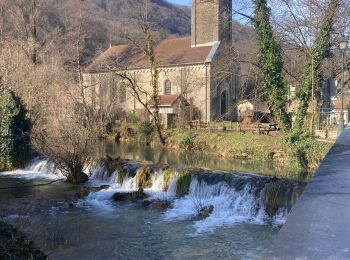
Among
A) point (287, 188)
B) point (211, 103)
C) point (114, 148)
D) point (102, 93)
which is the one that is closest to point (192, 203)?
point (287, 188)

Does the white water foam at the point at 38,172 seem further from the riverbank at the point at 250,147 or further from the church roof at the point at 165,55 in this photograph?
the church roof at the point at 165,55

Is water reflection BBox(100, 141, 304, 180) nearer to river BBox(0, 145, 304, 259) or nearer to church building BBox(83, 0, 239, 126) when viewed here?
river BBox(0, 145, 304, 259)

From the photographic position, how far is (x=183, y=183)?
15375 millimetres

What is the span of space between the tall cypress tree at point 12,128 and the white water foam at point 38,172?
0.51 meters

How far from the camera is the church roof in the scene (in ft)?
140

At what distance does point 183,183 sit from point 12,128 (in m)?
9.23

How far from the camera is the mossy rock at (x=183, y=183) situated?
15203mm

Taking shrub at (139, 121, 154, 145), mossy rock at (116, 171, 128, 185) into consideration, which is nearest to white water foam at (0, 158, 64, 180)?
mossy rock at (116, 171, 128, 185)

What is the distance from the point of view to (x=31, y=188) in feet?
52.5

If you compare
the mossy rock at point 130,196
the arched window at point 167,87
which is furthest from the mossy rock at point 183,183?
the arched window at point 167,87

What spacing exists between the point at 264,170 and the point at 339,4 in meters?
9.50

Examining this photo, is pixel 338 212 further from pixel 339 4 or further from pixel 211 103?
pixel 211 103

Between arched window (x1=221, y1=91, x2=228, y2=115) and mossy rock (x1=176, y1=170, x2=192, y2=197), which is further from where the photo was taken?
arched window (x1=221, y1=91, x2=228, y2=115)

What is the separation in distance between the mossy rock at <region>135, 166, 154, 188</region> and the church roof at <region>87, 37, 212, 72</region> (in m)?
25.0
